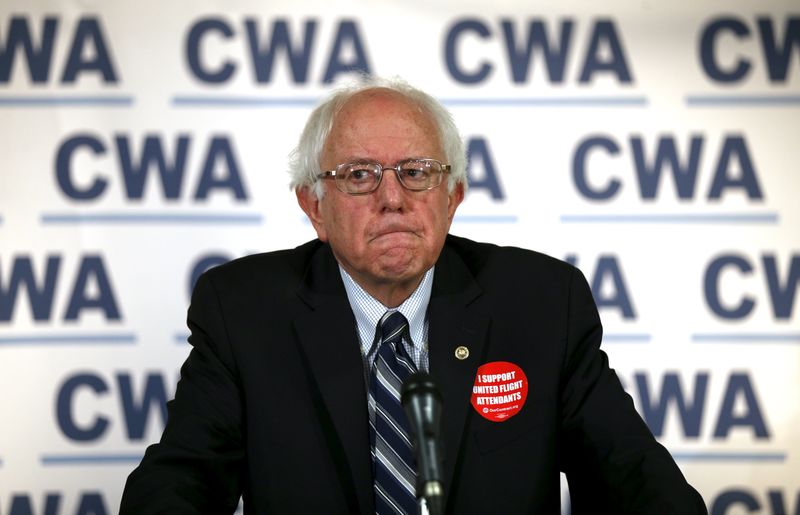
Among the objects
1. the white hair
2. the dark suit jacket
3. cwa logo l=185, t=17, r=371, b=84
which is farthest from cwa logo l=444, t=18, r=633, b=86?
the dark suit jacket

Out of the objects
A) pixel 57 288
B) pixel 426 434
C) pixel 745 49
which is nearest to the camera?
pixel 426 434

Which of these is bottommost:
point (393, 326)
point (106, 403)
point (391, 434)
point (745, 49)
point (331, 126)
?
point (106, 403)

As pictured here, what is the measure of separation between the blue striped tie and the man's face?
0.63ft

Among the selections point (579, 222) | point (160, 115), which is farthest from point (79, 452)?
point (579, 222)

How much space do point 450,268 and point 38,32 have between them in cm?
201

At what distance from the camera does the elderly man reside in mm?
2250

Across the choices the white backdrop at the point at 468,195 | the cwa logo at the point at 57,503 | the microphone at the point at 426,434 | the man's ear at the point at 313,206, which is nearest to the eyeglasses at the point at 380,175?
the man's ear at the point at 313,206

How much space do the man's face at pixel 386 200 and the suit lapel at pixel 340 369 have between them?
13cm

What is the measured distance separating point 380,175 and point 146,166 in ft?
5.22

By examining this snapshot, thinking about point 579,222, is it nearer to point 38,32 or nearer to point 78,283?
point 78,283

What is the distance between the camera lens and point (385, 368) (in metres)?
2.35

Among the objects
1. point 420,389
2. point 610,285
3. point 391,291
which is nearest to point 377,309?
point 391,291

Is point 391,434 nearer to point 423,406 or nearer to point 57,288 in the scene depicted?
point 423,406

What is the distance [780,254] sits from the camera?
145 inches
